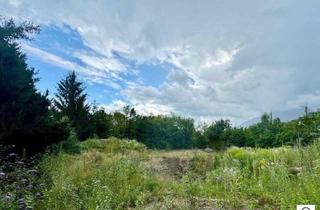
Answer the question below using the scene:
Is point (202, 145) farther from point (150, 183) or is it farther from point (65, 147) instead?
point (150, 183)

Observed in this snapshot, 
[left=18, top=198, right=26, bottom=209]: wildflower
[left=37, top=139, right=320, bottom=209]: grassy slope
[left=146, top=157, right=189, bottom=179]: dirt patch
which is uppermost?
[left=146, top=157, right=189, bottom=179]: dirt patch

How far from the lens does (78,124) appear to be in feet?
93.6

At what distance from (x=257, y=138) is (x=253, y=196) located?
2440cm

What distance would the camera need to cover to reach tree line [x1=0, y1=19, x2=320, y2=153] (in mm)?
7766

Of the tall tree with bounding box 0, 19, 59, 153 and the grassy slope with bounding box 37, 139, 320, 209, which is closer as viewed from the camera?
the grassy slope with bounding box 37, 139, 320, 209

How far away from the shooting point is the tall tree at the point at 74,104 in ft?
94.7

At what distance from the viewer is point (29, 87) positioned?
8633 millimetres

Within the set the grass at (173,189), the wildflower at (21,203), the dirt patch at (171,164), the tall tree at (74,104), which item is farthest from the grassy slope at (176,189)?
the tall tree at (74,104)

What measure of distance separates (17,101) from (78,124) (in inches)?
826

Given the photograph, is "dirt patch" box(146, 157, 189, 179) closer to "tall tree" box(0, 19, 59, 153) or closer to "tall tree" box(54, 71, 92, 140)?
"tall tree" box(0, 19, 59, 153)

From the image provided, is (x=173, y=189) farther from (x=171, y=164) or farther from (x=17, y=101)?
(x=171, y=164)

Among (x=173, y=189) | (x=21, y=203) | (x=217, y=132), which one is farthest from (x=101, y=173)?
(x=217, y=132)

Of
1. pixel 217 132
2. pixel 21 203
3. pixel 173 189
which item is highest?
pixel 217 132

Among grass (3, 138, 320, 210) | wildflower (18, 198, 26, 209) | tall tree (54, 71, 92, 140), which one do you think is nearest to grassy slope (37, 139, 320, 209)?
grass (3, 138, 320, 210)
